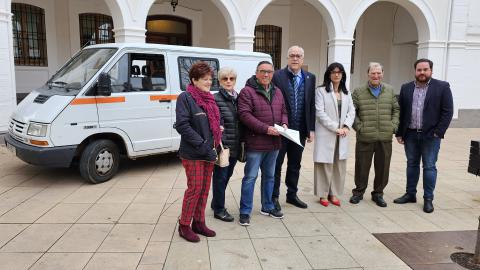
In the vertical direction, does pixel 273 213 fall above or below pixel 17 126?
below

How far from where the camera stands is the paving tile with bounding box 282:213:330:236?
4.28m

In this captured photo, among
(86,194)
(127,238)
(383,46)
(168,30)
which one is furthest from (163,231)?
(383,46)

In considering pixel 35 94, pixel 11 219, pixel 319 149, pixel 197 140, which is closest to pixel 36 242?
pixel 11 219

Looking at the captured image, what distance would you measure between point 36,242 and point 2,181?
263cm

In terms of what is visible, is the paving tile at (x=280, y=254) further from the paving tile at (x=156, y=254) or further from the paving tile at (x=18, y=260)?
the paving tile at (x=18, y=260)

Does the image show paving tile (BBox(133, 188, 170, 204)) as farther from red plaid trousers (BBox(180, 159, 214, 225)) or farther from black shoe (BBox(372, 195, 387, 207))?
black shoe (BBox(372, 195, 387, 207))

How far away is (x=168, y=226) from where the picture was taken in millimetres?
4363

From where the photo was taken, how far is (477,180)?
22.2ft

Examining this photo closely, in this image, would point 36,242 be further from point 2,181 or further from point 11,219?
point 2,181

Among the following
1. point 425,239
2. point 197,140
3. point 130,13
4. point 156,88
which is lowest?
point 425,239

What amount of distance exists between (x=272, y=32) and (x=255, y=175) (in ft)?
37.7

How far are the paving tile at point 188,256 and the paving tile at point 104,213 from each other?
42.3 inches

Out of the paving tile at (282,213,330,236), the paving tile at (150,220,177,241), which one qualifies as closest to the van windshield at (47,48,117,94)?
the paving tile at (150,220,177,241)

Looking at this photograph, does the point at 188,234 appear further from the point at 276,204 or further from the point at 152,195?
the point at 152,195
